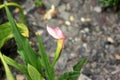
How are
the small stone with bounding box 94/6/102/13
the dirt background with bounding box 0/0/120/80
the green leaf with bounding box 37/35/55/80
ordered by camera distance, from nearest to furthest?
the green leaf with bounding box 37/35/55/80 < the dirt background with bounding box 0/0/120/80 < the small stone with bounding box 94/6/102/13

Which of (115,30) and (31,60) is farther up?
(31,60)

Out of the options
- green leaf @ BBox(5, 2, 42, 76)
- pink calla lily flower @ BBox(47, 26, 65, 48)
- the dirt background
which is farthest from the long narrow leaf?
the dirt background

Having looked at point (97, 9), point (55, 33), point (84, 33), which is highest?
point (55, 33)

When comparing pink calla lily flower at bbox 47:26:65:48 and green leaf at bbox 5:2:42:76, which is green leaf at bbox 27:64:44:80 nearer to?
green leaf at bbox 5:2:42:76

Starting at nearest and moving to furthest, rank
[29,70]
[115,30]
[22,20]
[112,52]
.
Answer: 1. [29,70]
2. [22,20]
3. [112,52]
4. [115,30]

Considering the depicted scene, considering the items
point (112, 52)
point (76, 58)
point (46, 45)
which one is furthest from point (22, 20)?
point (112, 52)

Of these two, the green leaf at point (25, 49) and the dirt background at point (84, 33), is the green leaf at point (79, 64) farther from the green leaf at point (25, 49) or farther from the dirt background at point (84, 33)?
the dirt background at point (84, 33)

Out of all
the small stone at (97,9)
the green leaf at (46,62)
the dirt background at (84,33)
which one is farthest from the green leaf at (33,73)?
the small stone at (97,9)

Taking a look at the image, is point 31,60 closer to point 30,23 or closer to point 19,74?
point 19,74

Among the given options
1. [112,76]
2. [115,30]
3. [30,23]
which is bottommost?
[112,76]

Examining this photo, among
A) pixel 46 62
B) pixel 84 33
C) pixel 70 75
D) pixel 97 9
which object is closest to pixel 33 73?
pixel 46 62

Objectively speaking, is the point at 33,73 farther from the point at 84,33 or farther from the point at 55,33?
the point at 84,33
